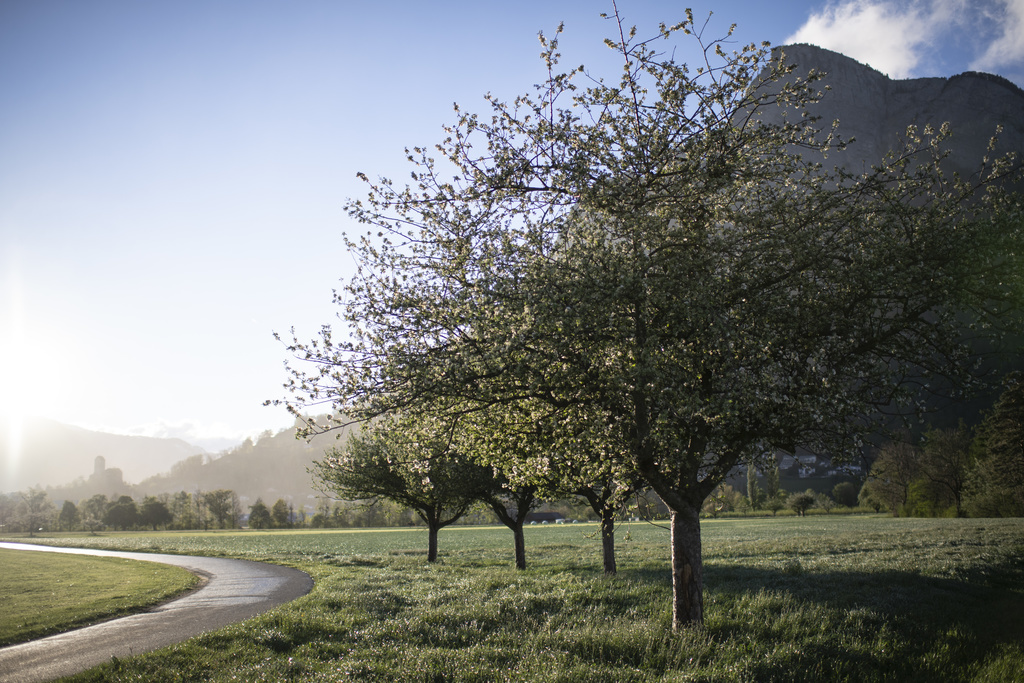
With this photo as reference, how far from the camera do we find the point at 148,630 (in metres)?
15.1

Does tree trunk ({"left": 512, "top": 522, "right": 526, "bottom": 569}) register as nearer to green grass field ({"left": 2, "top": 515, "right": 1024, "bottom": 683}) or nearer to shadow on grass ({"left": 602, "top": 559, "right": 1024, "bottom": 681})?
green grass field ({"left": 2, "top": 515, "right": 1024, "bottom": 683})

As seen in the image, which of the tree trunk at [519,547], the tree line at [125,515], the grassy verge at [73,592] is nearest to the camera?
the grassy verge at [73,592]

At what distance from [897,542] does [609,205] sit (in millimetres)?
39613

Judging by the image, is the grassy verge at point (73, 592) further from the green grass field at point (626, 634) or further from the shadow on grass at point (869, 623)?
the shadow on grass at point (869, 623)

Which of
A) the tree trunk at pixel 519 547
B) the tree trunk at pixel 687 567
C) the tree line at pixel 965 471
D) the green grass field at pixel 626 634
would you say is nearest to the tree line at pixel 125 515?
the tree trunk at pixel 519 547

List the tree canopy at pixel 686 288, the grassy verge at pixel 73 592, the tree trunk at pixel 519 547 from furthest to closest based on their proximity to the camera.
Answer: the tree trunk at pixel 519 547
the grassy verge at pixel 73 592
the tree canopy at pixel 686 288

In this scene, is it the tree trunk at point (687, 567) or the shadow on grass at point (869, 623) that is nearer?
the shadow on grass at point (869, 623)

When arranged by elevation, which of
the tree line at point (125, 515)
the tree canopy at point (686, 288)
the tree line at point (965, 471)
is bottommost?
the tree line at point (125, 515)

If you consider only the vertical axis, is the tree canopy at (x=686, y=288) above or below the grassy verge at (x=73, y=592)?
above

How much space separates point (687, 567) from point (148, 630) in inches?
592

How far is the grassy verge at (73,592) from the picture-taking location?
16594 millimetres

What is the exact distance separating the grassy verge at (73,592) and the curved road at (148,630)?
1027 mm

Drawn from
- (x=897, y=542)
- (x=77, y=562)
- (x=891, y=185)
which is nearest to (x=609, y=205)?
(x=891, y=185)

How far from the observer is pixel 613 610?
1470 cm
